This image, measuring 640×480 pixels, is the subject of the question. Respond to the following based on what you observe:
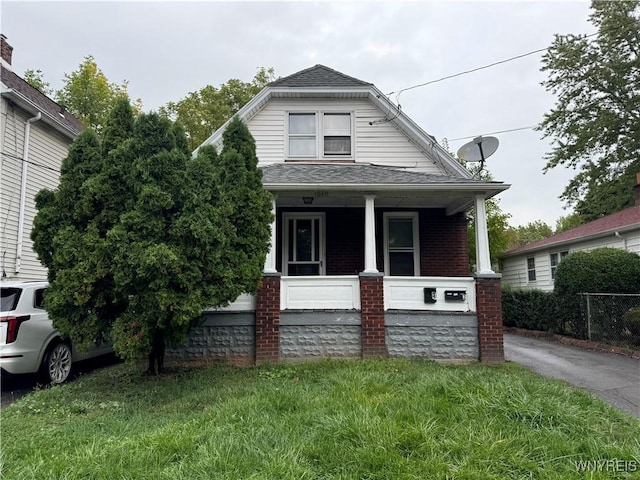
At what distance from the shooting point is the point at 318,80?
9914 mm

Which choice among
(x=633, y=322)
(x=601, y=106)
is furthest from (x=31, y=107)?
(x=601, y=106)

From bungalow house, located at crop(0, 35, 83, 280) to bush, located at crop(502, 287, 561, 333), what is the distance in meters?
13.1

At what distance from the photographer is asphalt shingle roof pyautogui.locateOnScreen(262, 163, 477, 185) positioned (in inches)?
301

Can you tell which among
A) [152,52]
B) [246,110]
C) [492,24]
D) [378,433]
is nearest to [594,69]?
[492,24]

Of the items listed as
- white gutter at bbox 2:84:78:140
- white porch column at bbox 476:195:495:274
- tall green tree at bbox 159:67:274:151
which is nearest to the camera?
white porch column at bbox 476:195:495:274

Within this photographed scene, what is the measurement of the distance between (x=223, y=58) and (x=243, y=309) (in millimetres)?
9396

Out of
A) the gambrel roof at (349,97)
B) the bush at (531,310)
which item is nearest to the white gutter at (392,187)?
the gambrel roof at (349,97)

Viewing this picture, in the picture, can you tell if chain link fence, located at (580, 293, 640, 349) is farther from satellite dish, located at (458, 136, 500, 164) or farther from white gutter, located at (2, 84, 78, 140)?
white gutter, located at (2, 84, 78, 140)

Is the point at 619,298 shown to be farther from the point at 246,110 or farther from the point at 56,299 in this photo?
the point at 56,299

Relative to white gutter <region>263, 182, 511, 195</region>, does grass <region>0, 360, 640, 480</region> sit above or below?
below

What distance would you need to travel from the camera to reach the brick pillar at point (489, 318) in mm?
7203

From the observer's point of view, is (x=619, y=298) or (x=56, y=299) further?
(x=619, y=298)

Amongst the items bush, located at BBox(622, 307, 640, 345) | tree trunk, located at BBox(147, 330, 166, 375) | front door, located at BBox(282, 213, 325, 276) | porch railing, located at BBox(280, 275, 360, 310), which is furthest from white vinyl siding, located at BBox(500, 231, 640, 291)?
tree trunk, located at BBox(147, 330, 166, 375)

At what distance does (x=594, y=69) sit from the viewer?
1936 cm
